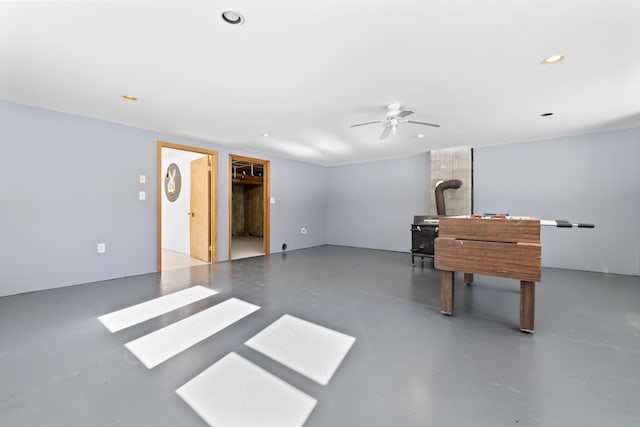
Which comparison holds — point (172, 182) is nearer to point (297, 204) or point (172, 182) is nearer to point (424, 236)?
point (297, 204)

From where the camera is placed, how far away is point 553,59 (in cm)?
217

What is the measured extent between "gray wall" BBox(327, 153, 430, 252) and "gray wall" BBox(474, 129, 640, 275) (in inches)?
53.3

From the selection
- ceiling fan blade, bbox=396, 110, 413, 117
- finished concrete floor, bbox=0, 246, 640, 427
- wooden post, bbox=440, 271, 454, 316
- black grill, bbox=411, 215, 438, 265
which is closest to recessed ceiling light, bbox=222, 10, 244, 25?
ceiling fan blade, bbox=396, 110, 413, 117

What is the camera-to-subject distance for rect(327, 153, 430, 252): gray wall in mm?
6078

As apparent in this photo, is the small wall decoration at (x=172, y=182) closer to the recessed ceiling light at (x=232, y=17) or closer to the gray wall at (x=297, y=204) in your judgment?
the gray wall at (x=297, y=204)

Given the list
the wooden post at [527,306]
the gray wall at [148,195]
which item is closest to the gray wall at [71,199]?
the gray wall at [148,195]

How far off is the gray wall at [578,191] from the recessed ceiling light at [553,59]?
323 centimetres

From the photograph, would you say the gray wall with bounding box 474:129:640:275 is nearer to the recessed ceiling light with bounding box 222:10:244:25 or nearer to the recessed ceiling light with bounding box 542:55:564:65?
the recessed ceiling light with bounding box 542:55:564:65

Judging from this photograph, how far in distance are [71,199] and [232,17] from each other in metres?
3.35

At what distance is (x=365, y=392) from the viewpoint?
4.96 feet

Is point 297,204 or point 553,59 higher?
point 553,59

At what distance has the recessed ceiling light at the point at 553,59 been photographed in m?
2.12

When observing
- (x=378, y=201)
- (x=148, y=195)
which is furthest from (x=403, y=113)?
(x=148, y=195)

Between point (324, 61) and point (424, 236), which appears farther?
point (424, 236)
